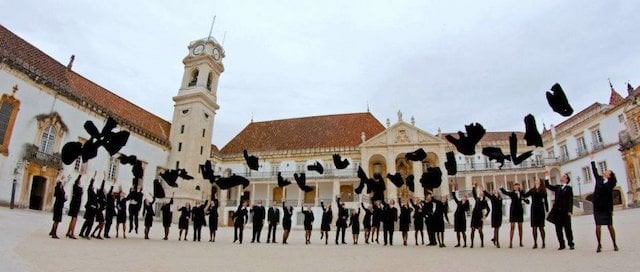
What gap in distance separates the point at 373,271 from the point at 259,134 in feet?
128

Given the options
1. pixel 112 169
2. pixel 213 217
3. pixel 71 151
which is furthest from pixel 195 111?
pixel 213 217

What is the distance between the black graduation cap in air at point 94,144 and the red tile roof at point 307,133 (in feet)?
84.4

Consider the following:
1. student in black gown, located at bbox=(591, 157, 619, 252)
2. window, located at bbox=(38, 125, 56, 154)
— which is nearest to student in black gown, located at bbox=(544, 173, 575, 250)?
student in black gown, located at bbox=(591, 157, 619, 252)

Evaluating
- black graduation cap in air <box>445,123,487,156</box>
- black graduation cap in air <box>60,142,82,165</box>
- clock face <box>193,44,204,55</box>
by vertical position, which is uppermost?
Result: clock face <box>193,44,204,55</box>

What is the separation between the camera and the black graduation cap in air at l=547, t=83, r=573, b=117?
8.98m

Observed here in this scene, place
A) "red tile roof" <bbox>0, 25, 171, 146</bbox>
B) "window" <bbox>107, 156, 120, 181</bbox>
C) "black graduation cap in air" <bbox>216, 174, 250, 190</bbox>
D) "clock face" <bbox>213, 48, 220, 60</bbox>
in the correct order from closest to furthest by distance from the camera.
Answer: "black graduation cap in air" <bbox>216, 174, 250, 190</bbox> → "red tile roof" <bbox>0, 25, 171, 146</bbox> → "window" <bbox>107, 156, 120, 181</bbox> → "clock face" <bbox>213, 48, 220, 60</bbox>

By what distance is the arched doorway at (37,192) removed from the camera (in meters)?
22.2

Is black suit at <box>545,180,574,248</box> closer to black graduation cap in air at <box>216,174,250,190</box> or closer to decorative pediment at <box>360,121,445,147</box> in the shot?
black graduation cap in air at <box>216,174,250,190</box>

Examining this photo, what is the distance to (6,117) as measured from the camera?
20.3m

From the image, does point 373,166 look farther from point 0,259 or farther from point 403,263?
point 0,259

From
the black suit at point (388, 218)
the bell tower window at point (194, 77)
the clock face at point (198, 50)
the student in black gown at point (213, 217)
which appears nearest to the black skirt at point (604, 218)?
the black suit at point (388, 218)

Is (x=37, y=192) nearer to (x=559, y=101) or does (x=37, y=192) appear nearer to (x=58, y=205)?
(x=58, y=205)

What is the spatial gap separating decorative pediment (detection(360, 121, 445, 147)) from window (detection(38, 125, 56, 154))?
25.3 metres

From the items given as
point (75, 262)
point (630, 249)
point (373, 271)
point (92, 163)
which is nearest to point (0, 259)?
point (75, 262)
